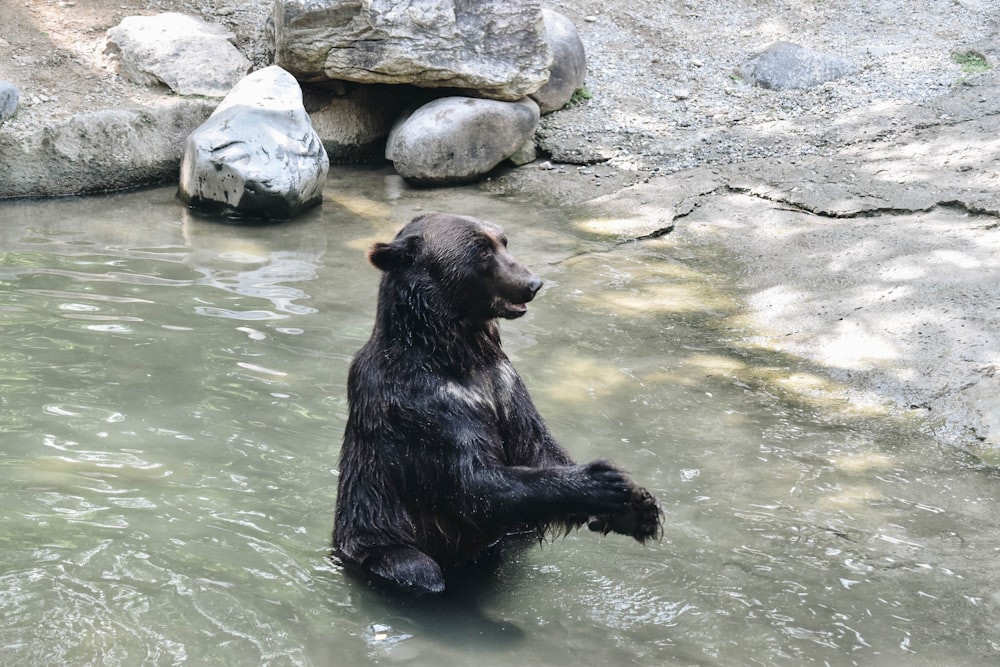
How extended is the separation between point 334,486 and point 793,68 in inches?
363

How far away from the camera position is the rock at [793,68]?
41.8 feet

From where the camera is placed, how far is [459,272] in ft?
15.1

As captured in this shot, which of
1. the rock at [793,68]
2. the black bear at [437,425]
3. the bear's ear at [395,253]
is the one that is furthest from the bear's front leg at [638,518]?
the rock at [793,68]

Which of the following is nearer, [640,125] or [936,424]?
[936,424]

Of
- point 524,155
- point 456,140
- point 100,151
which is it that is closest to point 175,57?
point 100,151

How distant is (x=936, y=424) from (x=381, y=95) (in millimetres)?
7999

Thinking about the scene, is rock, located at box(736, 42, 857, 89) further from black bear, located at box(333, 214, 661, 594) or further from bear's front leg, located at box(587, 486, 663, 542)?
bear's front leg, located at box(587, 486, 663, 542)

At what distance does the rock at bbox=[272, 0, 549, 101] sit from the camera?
36.8 feet

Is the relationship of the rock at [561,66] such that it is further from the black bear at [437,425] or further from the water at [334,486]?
the black bear at [437,425]

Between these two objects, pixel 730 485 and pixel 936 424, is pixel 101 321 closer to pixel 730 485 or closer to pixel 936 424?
pixel 730 485

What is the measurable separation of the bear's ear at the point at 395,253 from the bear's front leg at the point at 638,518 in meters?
1.34

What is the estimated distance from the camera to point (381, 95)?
12.5 metres

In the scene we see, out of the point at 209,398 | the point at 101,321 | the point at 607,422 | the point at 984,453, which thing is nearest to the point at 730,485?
the point at 607,422

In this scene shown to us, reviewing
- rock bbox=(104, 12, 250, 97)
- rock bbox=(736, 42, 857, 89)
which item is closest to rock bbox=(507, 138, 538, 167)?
rock bbox=(736, 42, 857, 89)
